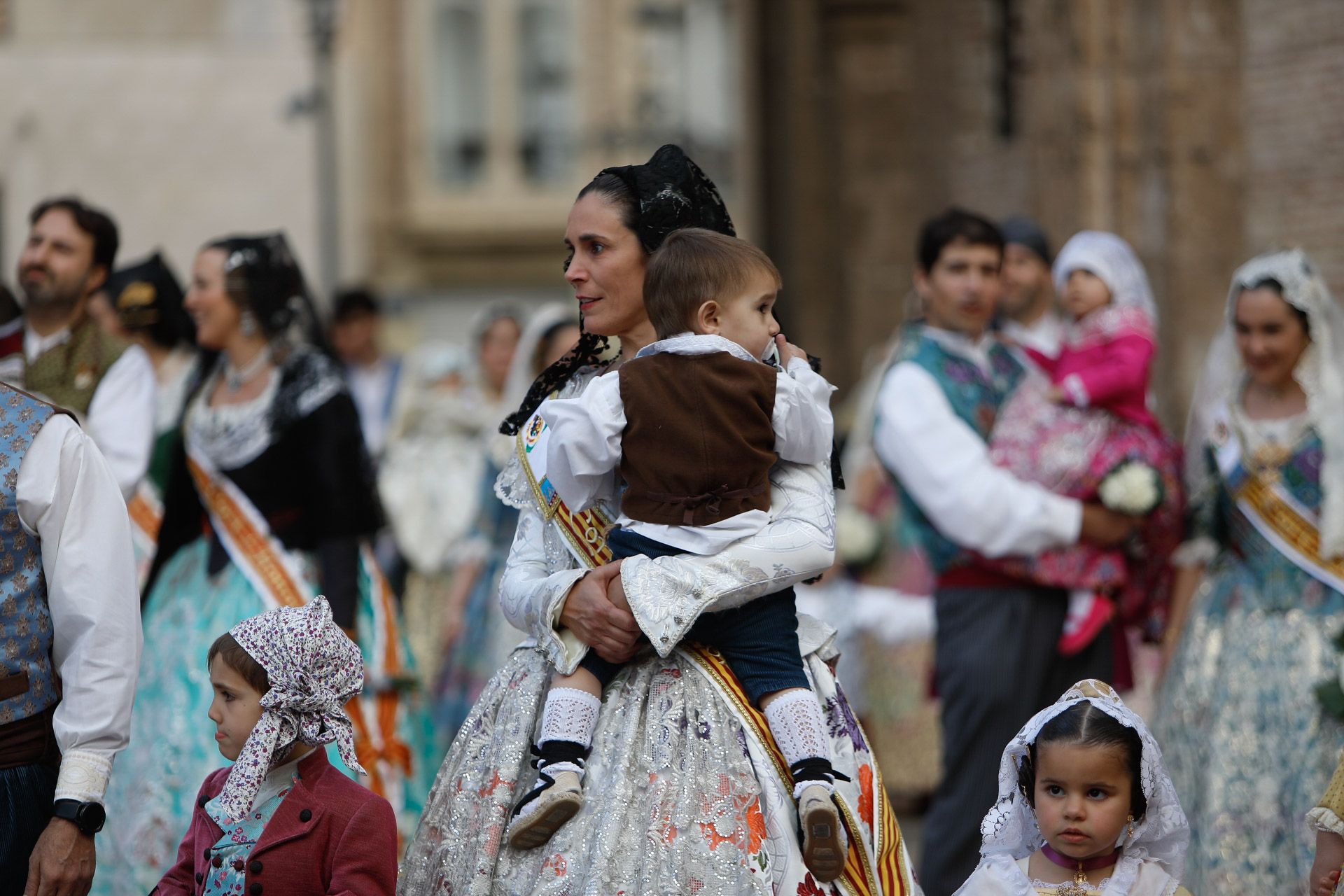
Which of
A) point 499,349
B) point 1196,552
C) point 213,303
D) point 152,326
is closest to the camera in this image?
point 213,303

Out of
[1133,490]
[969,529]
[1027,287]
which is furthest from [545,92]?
[1133,490]

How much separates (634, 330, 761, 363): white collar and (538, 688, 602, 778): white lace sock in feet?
2.24

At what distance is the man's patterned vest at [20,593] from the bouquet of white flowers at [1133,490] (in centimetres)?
330

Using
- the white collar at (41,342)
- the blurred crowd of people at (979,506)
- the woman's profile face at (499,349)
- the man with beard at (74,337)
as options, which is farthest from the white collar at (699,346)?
the woman's profile face at (499,349)

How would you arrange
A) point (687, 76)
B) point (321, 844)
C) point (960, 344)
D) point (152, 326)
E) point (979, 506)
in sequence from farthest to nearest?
point (687, 76)
point (152, 326)
point (960, 344)
point (979, 506)
point (321, 844)

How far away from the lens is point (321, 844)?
402 cm

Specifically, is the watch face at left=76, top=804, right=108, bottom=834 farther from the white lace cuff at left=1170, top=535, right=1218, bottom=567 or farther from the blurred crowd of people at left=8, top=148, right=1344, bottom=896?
the white lace cuff at left=1170, top=535, right=1218, bottom=567

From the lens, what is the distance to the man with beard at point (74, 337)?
6.16 meters

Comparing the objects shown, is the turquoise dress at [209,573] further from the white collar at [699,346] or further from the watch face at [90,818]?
the white collar at [699,346]

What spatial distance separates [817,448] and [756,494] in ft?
0.55

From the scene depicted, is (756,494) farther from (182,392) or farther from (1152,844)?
(182,392)

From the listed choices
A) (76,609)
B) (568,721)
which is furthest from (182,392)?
(568,721)

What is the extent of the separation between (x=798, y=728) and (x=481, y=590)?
5.76 meters

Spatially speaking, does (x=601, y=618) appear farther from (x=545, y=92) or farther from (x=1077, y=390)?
(x=545, y=92)
